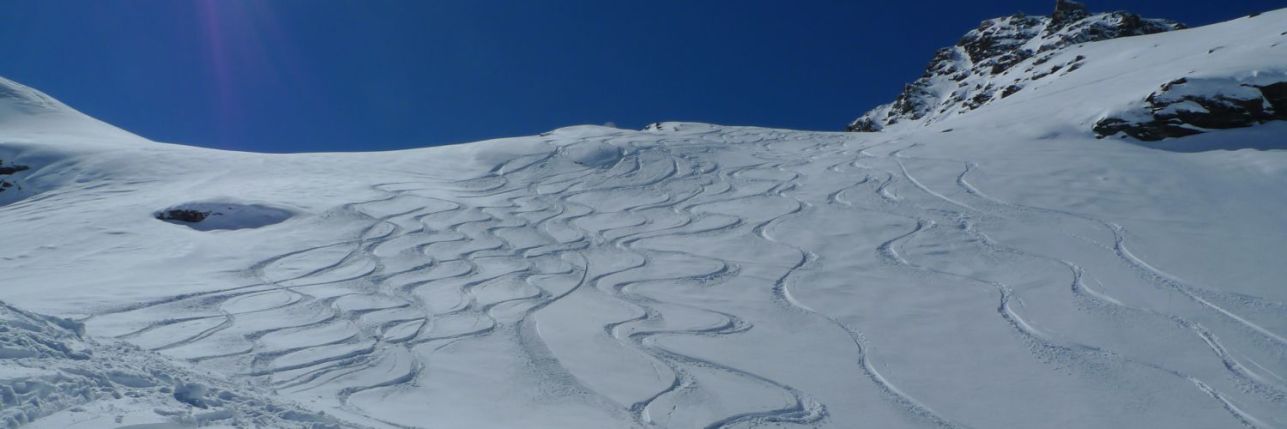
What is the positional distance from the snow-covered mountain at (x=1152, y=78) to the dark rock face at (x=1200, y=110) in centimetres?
1

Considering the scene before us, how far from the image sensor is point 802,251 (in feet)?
30.6

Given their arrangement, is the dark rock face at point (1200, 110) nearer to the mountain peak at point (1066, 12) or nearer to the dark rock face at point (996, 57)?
the dark rock face at point (996, 57)

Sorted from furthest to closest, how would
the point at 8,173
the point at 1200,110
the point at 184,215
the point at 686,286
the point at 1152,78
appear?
the point at 1152,78
the point at 8,173
the point at 1200,110
the point at 184,215
the point at 686,286

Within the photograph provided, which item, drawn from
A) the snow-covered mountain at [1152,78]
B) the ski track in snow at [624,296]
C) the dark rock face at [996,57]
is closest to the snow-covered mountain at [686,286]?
the ski track in snow at [624,296]

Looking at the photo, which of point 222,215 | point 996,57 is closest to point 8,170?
point 222,215

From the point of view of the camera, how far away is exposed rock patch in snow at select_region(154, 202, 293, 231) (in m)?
11.4

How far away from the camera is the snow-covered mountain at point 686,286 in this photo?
16.2ft

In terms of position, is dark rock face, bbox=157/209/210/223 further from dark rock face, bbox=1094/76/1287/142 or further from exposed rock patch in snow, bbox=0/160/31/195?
→ dark rock face, bbox=1094/76/1287/142

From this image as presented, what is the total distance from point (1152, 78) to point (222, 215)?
19.3 meters

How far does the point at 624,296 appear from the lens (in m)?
7.78

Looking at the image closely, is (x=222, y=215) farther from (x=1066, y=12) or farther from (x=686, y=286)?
(x=1066, y=12)

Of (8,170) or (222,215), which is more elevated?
(8,170)

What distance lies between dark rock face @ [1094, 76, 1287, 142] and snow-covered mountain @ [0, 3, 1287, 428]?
0.25 ft

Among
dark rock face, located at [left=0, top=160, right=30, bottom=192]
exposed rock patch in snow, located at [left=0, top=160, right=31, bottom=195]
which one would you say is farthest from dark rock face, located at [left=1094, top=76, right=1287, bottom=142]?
dark rock face, located at [left=0, top=160, right=30, bottom=192]
